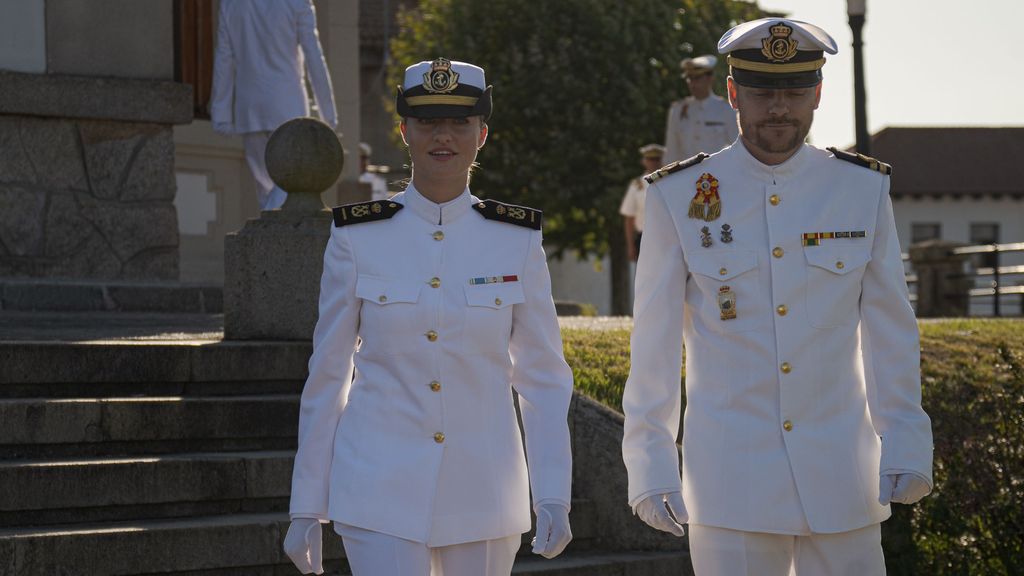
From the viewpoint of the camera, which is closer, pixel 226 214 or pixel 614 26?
pixel 226 214

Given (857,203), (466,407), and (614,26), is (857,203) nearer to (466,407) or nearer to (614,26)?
(466,407)

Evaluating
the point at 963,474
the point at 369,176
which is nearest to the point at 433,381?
the point at 963,474

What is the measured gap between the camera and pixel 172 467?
763 cm

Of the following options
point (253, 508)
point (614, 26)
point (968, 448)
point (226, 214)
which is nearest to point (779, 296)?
point (253, 508)

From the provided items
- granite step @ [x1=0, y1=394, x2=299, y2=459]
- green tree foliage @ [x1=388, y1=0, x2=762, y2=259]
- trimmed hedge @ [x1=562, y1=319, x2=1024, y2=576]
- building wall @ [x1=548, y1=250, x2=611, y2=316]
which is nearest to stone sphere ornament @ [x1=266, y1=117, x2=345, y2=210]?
granite step @ [x1=0, y1=394, x2=299, y2=459]

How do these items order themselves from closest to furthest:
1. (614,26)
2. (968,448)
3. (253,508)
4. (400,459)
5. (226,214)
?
(400,459), (253,508), (968,448), (226,214), (614,26)

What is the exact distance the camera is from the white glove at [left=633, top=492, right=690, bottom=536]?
4.80 metres

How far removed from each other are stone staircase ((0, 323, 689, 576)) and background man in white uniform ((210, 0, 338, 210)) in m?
4.39

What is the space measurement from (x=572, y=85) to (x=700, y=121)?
20.0 meters

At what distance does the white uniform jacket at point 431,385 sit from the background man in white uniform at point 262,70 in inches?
307

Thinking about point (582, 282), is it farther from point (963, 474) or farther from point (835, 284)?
point (835, 284)

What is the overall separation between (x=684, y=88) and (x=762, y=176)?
31.8 metres

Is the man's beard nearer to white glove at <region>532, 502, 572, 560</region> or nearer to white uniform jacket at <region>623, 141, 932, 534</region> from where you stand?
white uniform jacket at <region>623, 141, 932, 534</region>

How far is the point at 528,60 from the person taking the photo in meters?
36.3
